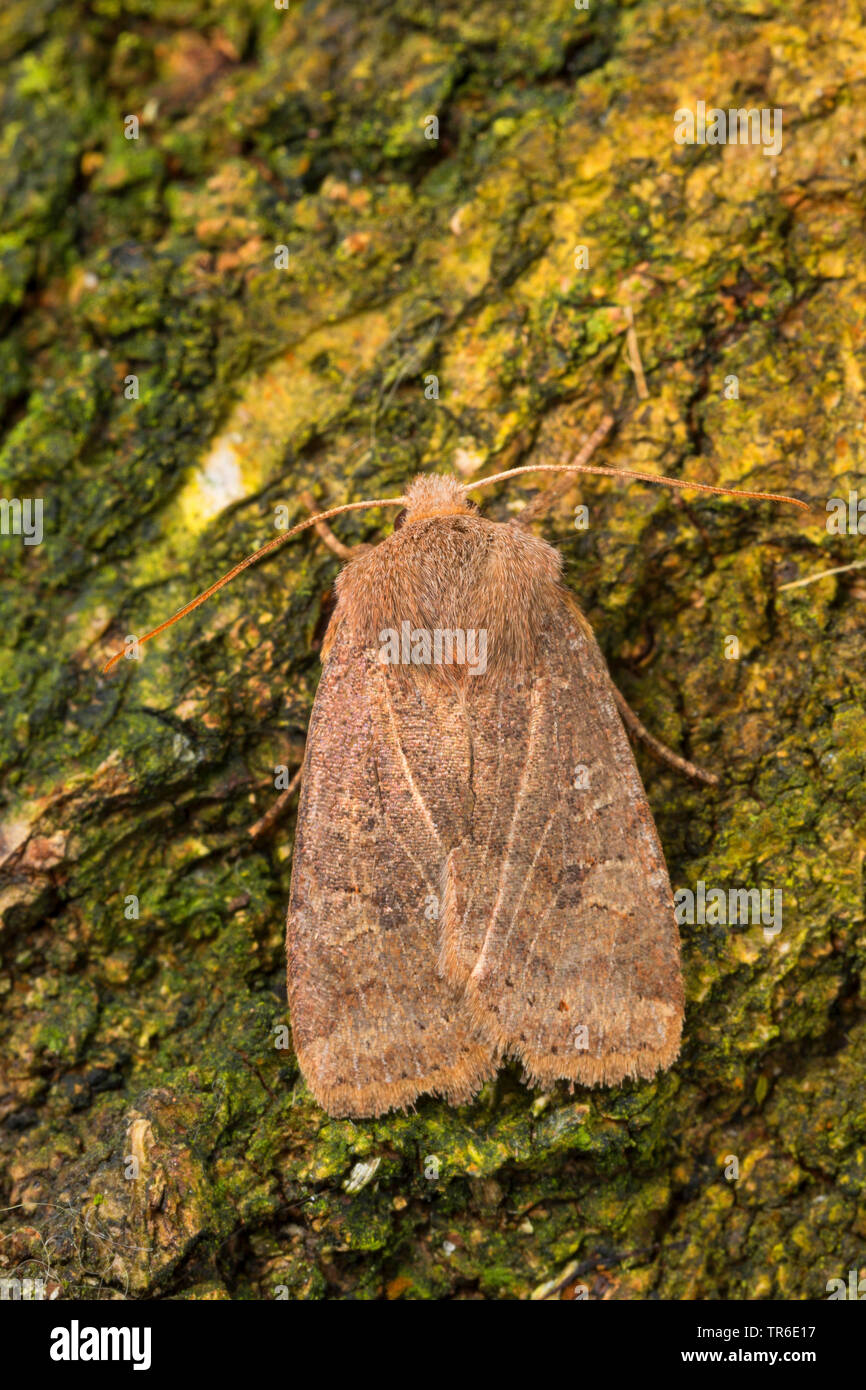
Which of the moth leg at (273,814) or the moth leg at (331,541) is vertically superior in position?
the moth leg at (331,541)

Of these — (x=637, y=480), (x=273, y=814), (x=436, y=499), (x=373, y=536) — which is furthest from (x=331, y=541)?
(x=637, y=480)

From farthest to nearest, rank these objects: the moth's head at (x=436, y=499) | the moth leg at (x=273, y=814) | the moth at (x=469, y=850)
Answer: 1. the moth leg at (x=273, y=814)
2. the moth's head at (x=436, y=499)
3. the moth at (x=469, y=850)

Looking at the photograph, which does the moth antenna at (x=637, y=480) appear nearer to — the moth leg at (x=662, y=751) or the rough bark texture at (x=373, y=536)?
the rough bark texture at (x=373, y=536)

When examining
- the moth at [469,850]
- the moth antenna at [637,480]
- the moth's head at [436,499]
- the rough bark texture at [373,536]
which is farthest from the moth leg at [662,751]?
the moth's head at [436,499]

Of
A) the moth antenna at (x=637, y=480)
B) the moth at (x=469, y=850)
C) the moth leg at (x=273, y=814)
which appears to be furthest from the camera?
the moth leg at (x=273, y=814)

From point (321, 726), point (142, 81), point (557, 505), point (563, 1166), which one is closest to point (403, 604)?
point (321, 726)

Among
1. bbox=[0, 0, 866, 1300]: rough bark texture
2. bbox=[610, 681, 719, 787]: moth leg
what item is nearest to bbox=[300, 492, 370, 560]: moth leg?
bbox=[0, 0, 866, 1300]: rough bark texture

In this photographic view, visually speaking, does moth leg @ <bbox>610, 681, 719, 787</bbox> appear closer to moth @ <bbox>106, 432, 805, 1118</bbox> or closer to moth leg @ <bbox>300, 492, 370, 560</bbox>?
moth @ <bbox>106, 432, 805, 1118</bbox>
